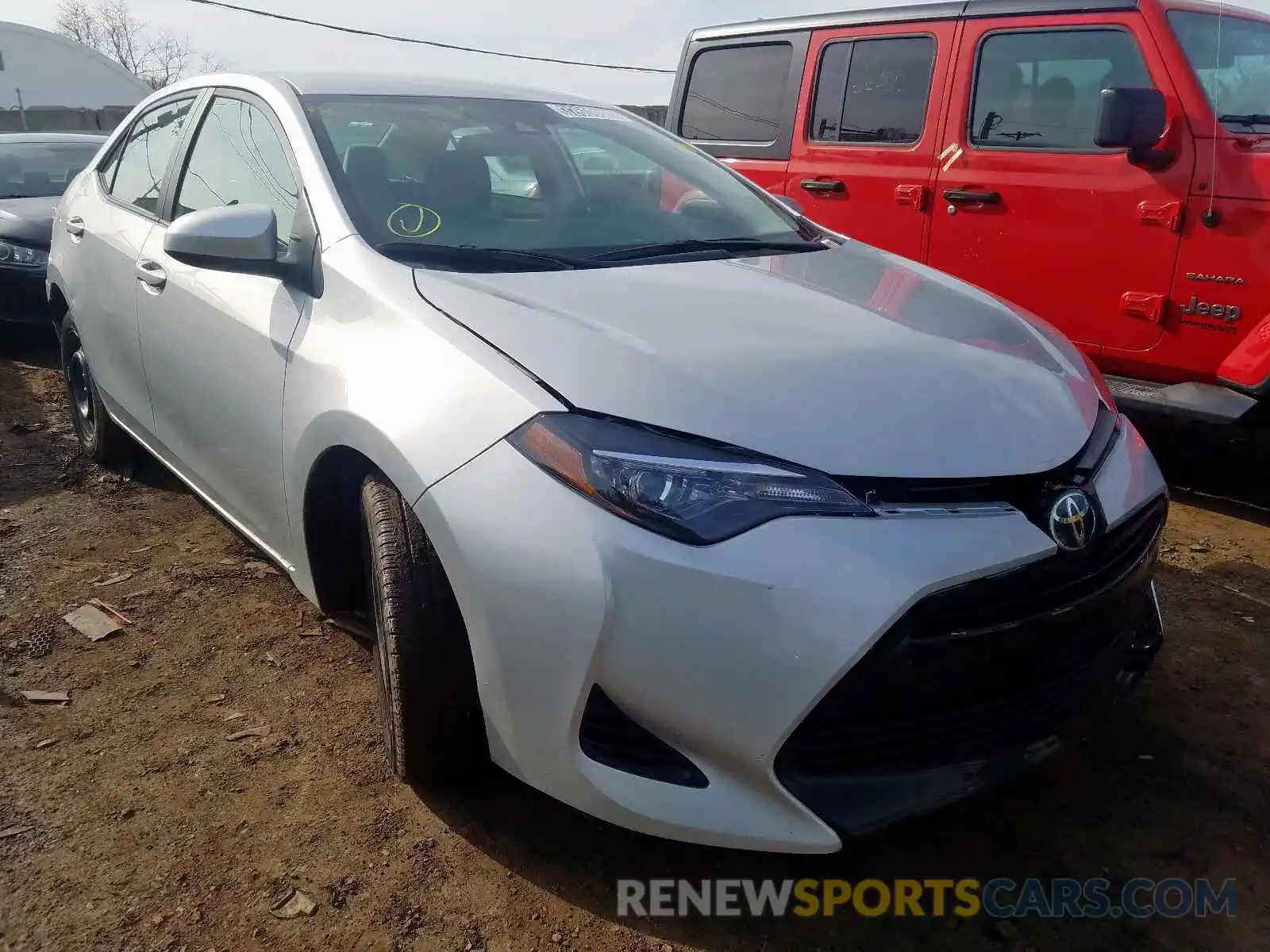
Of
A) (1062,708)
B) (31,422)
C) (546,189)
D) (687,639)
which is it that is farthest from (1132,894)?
(31,422)

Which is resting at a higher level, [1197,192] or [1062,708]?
[1197,192]

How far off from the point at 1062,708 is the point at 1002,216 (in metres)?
2.93

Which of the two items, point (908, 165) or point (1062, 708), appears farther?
point (908, 165)

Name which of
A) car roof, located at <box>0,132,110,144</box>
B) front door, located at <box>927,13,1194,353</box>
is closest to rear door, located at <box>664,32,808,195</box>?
front door, located at <box>927,13,1194,353</box>

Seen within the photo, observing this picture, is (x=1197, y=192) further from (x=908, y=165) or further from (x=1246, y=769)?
(x=1246, y=769)

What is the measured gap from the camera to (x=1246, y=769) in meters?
2.38

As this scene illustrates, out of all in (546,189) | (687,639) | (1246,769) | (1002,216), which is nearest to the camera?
(687,639)

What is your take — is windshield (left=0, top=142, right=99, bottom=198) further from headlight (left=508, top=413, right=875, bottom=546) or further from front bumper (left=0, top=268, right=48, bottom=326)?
headlight (left=508, top=413, right=875, bottom=546)

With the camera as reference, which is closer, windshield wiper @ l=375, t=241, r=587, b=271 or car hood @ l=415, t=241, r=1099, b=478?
car hood @ l=415, t=241, r=1099, b=478

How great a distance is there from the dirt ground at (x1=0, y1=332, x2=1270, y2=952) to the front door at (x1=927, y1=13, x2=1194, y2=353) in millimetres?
1392

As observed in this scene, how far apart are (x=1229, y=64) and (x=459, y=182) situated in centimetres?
321

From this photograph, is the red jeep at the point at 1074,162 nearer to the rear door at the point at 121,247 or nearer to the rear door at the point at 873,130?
the rear door at the point at 873,130

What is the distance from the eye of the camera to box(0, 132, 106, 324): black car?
6.27 meters

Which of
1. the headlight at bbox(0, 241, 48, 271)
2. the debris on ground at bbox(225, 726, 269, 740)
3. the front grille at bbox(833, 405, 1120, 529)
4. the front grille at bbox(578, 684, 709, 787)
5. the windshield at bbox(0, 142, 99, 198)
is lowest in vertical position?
the debris on ground at bbox(225, 726, 269, 740)
